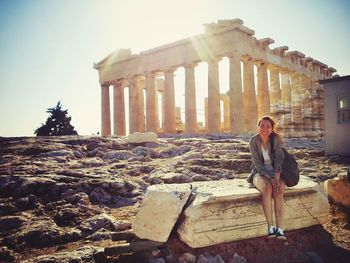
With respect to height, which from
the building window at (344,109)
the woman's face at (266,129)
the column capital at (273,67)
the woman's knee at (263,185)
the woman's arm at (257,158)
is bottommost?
the woman's knee at (263,185)

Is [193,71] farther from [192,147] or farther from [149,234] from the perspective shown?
[149,234]

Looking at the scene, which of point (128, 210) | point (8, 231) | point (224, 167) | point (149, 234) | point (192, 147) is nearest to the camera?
point (149, 234)

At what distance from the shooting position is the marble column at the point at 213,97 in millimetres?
23000

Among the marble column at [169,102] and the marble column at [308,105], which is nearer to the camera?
the marble column at [169,102]

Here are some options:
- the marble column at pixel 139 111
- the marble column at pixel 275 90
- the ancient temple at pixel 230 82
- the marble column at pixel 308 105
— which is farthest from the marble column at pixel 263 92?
the marble column at pixel 139 111

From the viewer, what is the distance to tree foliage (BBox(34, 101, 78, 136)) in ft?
90.0

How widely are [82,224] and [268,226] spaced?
10.4 ft

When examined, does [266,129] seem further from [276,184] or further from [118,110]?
[118,110]

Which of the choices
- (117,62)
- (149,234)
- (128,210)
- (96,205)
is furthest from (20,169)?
(117,62)

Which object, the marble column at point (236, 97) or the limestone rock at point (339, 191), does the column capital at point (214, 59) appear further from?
the limestone rock at point (339, 191)

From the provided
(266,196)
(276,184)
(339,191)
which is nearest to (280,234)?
(266,196)

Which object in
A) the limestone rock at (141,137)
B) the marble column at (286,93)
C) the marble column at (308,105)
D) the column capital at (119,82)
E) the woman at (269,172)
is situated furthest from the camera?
the column capital at (119,82)

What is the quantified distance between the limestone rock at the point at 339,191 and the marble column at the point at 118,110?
85.2 ft

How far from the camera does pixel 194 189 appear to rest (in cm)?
462
